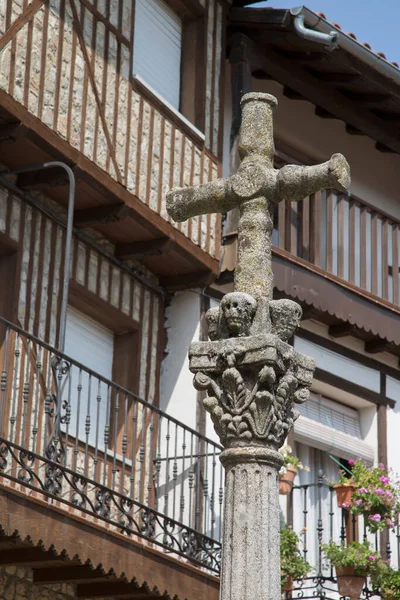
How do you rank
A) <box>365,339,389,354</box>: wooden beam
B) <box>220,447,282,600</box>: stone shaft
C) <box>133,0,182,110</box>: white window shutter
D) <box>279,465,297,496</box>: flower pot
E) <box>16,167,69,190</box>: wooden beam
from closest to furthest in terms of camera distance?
<box>220,447,282,600</box>: stone shaft, <box>16,167,69,190</box>: wooden beam, <box>279,465,297,496</box>: flower pot, <box>133,0,182,110</box>: white window shutter, <box>365,339,389,354</box>: wooden beam

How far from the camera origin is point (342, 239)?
50.7 feet

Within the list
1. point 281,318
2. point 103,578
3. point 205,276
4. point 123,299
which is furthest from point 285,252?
point 281,318

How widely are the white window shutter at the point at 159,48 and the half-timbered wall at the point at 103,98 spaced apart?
0.32 metres

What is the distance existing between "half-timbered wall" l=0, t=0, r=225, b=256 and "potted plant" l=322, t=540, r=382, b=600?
2990 mm

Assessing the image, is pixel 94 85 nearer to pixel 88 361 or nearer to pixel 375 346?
pixel 88 361

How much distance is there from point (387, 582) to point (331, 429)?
2.48 metres

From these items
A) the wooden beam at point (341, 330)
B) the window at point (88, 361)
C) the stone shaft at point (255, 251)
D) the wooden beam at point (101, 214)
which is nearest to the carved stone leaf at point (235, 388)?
the stone shaft at point (255, 251)

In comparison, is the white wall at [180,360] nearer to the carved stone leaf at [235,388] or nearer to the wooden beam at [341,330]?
the wooden beam at [341,330]

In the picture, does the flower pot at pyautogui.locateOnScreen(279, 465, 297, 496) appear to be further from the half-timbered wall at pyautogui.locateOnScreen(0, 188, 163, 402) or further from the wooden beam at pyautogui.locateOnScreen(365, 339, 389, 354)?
the wooden beam at pyautogui.locateOnScreen(365, 339, 389, 354)

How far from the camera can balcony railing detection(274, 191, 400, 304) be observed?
15.2 meters

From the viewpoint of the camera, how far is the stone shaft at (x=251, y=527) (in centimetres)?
729

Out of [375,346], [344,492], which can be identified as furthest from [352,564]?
[375,346]

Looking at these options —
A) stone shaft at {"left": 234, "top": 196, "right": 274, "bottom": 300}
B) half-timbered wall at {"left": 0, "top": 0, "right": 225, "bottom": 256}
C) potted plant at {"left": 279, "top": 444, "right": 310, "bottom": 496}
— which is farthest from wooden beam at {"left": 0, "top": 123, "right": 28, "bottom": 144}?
potted plant at {"left": 279, "top": 444, "right": 310, "bottom": 496}

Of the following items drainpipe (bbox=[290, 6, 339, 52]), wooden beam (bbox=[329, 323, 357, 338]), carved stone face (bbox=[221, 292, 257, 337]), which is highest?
drainpipe (bbox=[290, 6, 339, 52])
